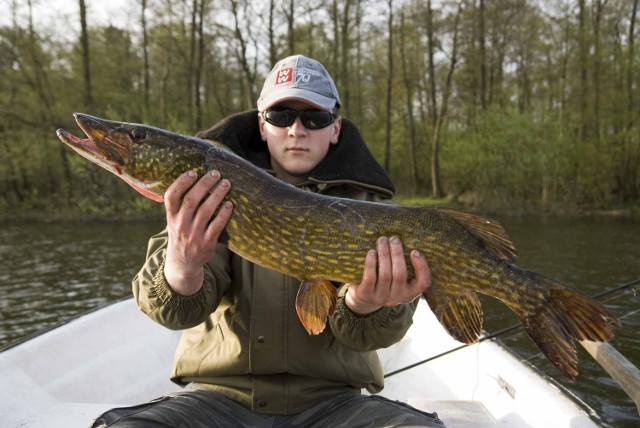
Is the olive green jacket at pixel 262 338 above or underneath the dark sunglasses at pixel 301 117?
underneath

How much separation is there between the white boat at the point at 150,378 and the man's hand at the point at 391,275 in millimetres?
916

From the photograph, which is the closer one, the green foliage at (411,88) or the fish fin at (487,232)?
the fish fin at (487,232)

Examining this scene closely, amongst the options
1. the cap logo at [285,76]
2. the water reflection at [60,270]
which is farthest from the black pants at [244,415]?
the water reflection at [60,270]

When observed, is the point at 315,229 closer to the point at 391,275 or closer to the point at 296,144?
the point at 391,275

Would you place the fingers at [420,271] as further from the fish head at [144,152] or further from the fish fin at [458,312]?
the fish head at [144,152]

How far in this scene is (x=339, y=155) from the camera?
250 centimetres

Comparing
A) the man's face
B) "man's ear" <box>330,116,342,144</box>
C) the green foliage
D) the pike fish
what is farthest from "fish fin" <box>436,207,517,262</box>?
the green foliage

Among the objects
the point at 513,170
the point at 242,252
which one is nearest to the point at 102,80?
the point at 513,170

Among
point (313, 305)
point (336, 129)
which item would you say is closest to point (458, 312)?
point (313, 305)

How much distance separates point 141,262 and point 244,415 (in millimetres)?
8571

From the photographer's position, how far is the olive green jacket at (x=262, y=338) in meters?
1.98

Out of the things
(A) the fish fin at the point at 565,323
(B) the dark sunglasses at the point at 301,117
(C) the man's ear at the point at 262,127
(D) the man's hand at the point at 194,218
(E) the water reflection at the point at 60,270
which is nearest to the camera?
(A) the fish fin at the point at 565,323

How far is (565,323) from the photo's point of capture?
69.1 inches

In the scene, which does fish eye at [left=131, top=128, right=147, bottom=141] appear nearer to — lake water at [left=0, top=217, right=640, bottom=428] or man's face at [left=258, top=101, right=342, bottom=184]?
man's face at [left=258, top=101, right=342, bottom=184]
